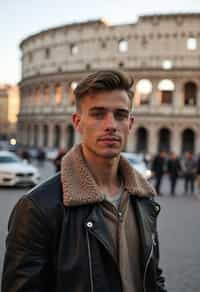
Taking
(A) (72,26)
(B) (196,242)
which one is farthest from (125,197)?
(A) (72,26)

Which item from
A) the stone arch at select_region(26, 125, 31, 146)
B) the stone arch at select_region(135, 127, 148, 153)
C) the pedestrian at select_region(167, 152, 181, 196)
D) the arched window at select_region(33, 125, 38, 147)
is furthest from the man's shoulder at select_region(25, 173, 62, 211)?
the stone arch at select_region(26, 125, 31, 146)

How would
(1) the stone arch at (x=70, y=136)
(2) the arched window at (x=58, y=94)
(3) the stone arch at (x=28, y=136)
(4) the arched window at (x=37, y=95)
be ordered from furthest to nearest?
(3) the stone arch at (x=28, y=136) < (4) the arched window at (x=37, y=95) < (2) the arched window at (x=58, y=94) < (1) the stone arch at (x=70, y=136)

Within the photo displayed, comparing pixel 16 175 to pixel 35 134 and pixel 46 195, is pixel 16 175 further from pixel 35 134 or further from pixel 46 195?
pixel 35 134

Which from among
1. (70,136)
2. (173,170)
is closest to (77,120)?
(173,170)

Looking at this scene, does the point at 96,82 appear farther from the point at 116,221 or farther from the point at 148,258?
the point at 148,258

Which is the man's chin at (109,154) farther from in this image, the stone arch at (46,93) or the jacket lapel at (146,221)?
the stone arch at (46,93)

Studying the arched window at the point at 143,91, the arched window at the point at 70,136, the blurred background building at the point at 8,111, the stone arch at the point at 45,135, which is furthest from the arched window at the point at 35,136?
the blurred background building at the point at 8,111

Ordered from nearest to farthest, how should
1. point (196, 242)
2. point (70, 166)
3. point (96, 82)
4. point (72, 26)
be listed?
point (96, 82)
point (70, 166)
point (196, 242)
point (72, 26)

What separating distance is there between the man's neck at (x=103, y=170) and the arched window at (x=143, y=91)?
37589mm

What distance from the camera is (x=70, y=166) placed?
196 cm

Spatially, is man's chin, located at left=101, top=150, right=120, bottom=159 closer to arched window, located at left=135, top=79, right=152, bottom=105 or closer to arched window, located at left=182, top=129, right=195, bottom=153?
arched window, located at left=182, top=129, right=195, bottom=153

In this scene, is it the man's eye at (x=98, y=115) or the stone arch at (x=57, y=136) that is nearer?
the man's eye at (x=98, y=115)

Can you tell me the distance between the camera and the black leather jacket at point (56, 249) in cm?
169

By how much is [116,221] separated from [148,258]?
280mm
